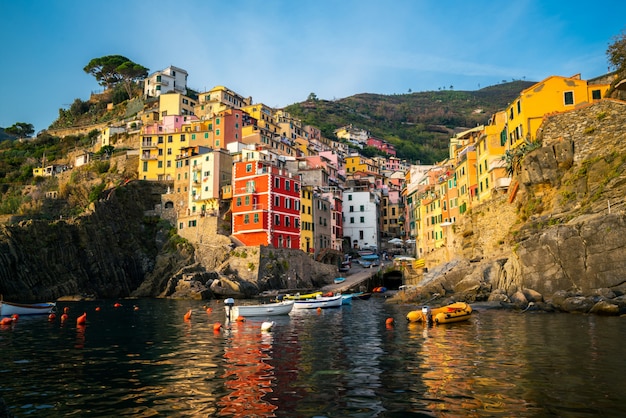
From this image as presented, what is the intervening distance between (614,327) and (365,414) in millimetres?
21283

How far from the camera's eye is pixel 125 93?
433ft

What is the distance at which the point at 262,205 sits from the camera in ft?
236

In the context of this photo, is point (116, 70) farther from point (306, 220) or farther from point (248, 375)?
point (248, 375)

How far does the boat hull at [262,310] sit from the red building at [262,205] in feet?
101

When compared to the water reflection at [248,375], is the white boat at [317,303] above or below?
above

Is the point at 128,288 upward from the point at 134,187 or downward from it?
downward

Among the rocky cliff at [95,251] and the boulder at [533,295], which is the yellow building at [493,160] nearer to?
the boulder at [533,295]

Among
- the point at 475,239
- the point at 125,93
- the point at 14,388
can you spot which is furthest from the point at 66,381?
the point at 125,93

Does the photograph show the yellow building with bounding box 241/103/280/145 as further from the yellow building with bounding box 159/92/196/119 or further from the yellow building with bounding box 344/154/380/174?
the yellow building with bounding box 344/154/380/174

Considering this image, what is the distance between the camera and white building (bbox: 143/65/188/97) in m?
122

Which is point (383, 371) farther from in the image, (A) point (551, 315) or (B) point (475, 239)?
(B) point (475, 239)

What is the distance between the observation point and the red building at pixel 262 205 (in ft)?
235

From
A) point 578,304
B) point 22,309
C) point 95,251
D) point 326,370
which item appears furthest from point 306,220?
point 326,370

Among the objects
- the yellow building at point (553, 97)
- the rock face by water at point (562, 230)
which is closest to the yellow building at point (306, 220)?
the rock face by water at point (562, 230)
